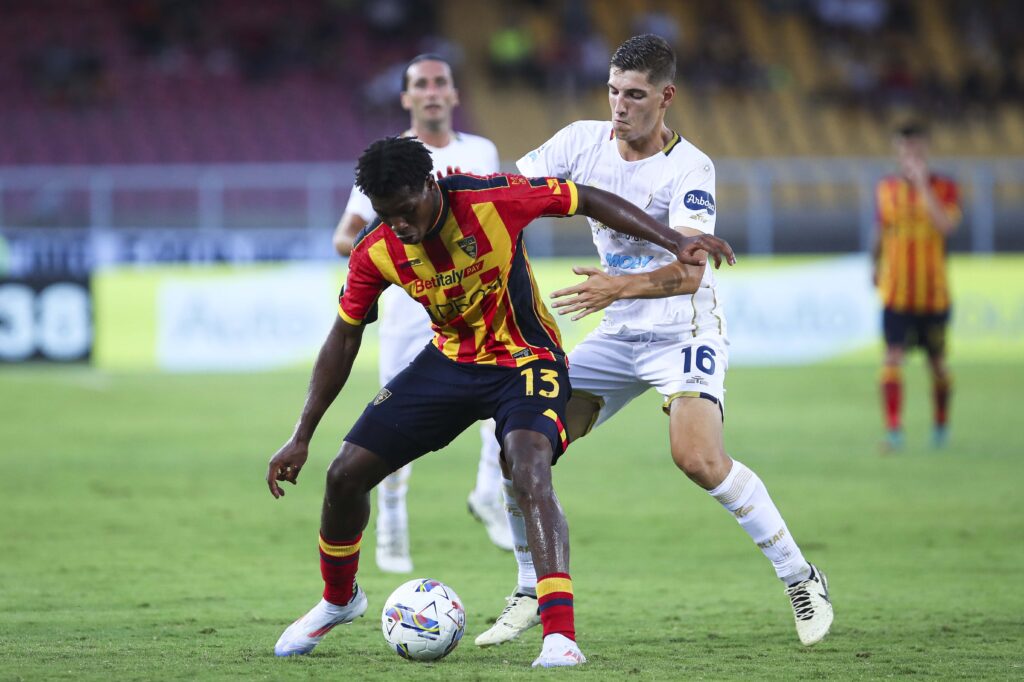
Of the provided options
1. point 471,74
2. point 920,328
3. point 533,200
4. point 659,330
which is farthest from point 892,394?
point 471,74

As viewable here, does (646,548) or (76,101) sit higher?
(76,101)

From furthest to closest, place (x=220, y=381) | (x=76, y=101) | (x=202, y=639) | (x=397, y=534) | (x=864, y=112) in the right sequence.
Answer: (x=864, y=112), (x=76, y=101), (x=220, y=381), (x=397, y=534), (x=202, y=639)

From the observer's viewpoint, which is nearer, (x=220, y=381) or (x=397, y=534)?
(x=397, y=534)

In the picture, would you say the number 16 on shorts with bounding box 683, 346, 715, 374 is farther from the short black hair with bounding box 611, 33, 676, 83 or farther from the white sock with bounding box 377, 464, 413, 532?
the white sock with bounding box 377, 464, 413, 532

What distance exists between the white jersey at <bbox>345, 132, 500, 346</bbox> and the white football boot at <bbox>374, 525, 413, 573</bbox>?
97cm

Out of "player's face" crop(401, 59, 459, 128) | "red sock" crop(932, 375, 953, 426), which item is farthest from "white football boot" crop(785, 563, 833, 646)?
"red sock" crop(932, 375, 953, 426)

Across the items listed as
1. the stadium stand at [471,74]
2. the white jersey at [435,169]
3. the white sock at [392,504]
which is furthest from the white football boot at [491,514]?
the stadium stand at [471,74]

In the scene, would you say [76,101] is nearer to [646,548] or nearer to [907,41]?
[907,41]

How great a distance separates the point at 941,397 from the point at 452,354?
749 cm

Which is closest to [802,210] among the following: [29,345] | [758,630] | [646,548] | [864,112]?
[864,112]

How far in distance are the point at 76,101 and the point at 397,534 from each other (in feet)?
65.0

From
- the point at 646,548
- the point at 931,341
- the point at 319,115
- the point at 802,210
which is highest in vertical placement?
the point at 319,115

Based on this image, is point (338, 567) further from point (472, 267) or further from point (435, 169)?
point (435, 169)

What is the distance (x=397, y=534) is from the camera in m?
7.49
